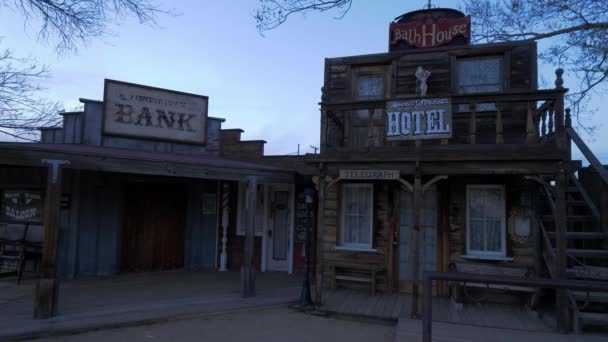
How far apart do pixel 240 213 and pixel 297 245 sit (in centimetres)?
179

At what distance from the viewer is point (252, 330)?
6.48 meters

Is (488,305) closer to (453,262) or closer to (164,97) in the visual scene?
(453,262)

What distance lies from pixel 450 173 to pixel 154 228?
7.52 metres

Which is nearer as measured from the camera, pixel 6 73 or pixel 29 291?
pixel 29 291

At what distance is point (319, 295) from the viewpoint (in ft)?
25.5

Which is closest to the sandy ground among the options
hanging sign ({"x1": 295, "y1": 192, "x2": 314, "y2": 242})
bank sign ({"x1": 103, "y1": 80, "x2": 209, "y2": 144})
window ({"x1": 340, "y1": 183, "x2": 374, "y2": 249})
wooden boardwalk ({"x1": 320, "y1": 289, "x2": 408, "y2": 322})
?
wooden boardwalk ({"x1": 320, "y1": 289, "x2": 408, "y2": 322})

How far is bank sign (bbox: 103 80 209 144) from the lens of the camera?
10297mm

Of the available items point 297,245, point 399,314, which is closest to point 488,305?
point 399,314

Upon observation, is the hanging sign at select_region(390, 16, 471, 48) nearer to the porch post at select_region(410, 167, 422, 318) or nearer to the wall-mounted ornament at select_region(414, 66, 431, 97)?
the wall-mounted ornament at select_region(414, 66, 431, 97)

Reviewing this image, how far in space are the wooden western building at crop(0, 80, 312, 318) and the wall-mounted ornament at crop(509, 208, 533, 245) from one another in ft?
13.5

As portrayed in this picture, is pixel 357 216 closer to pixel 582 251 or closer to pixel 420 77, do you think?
pixel 420 77

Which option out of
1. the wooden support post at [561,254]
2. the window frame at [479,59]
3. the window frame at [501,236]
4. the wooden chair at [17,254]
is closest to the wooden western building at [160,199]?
the wooden chair at [17,254]

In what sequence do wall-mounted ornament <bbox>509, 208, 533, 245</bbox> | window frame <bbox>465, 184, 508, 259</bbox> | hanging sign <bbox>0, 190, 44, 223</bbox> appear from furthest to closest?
hanging sign <bbox>0, 190, 44, 223</bbox> → window frame <bbox>465, 184, 508, 259</bbox> → wall-mounted ornament <bbox>509, 208, 533, 245</bbox>

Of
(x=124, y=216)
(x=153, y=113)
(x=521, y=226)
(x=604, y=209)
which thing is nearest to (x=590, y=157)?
(x=604, y=209)
